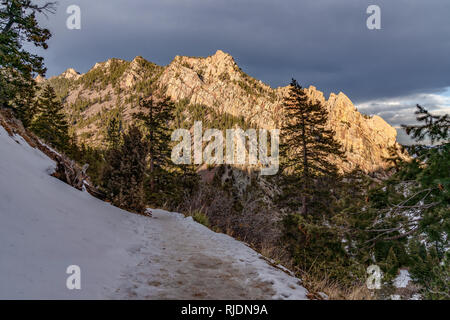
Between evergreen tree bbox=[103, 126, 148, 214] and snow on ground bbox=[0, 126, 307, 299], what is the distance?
4.17m

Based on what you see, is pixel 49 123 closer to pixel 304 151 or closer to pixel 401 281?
pixel 304 151

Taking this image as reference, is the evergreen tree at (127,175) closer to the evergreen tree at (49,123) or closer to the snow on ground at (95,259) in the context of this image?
the snow on ground at (95,259)

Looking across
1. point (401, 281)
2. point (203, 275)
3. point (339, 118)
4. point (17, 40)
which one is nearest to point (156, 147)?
point (17, 40)

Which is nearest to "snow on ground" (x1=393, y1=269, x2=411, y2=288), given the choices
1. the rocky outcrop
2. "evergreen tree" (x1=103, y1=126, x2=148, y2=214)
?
"evergreen tree" (x1=103, y1=126, x2=148, y2=214)

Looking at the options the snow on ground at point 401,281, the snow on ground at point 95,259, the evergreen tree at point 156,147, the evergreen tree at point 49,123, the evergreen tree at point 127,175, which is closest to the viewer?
the snow on ground at point 95,259

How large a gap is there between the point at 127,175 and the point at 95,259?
25.9 ft

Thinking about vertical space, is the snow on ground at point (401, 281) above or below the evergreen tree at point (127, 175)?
below

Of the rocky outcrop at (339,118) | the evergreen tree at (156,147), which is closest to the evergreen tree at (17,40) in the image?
the evergreen tree at (156,147)

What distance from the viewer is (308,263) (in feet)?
28.6

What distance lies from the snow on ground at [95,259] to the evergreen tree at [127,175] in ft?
13.7

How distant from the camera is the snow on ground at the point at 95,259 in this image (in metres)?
3.06

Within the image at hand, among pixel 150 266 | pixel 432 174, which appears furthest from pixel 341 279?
pixel 150 266

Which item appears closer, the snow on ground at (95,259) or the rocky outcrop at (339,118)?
the snow on ground at (95,259)
